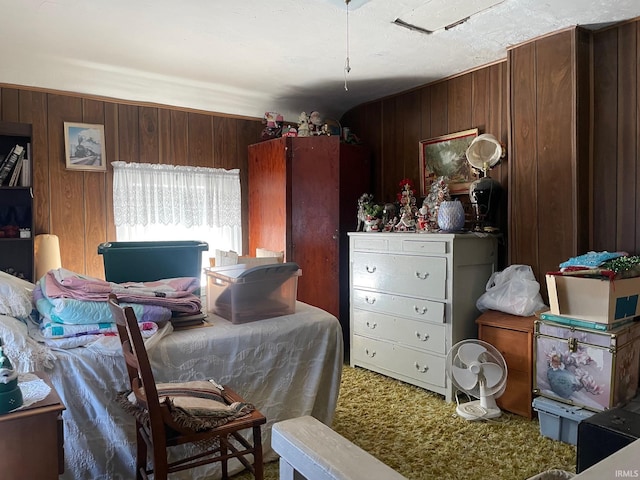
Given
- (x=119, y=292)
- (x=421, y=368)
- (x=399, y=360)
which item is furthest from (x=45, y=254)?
(x=421, y=368)

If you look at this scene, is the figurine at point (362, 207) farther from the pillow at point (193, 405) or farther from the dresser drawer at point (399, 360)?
the pillow at point (193, 405)

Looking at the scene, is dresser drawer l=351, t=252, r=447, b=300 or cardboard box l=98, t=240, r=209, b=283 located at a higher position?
cardboard box l=98, t=240, r=209, b=283

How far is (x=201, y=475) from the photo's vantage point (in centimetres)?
190

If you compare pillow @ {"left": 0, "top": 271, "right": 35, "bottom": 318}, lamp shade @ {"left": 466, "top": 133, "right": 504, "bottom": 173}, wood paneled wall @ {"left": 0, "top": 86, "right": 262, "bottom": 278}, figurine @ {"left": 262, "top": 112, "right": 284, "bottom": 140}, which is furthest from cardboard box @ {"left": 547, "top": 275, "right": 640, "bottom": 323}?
wood paneled wall @ {"left": 0, "top": 86, "right": 262, "bottom": 278}

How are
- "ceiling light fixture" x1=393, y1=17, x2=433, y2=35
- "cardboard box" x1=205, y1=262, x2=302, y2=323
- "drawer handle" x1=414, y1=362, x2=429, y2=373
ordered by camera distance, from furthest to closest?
"drawer handle" x1=414, y1=362, x2=429, y2=373, "ceiling light fixture" x1=393, y1=17, x2=433, y2=35, "cardboard box" x1=205, y1=262, x2=302, y2=323

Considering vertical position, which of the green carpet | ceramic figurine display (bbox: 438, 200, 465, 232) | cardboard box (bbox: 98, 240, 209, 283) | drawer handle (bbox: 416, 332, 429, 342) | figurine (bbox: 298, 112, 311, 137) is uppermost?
figurine (bbox: 298, 112, 311, 137)

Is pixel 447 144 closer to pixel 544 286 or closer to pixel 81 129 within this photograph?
pixel 544 286

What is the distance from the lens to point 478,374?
8.61ft

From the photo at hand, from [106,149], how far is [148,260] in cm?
184

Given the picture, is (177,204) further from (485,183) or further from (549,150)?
(549,150)

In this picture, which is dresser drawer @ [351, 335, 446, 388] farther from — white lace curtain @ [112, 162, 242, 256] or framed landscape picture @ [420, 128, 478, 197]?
white lace curtain @ [112, 162, 242, 256]

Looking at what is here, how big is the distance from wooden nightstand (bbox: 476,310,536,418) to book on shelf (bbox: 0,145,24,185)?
3.38 m

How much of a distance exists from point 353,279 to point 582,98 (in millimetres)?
1980

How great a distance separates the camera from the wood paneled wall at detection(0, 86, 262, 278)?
11.4ft
